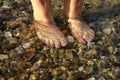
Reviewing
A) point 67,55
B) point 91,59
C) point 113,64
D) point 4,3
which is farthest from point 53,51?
point 4,3

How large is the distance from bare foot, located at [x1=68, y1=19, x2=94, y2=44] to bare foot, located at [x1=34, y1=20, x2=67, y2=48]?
146mm

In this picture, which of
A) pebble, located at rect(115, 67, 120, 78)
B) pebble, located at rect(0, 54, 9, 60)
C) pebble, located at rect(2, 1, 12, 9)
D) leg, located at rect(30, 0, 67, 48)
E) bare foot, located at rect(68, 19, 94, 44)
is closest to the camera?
pebble, located at rect(115, 67, 120, 78)

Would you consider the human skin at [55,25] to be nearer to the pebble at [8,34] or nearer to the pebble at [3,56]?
the pebble at [8,34]

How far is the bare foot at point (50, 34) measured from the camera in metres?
3.52

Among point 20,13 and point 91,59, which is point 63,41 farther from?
point 20,13

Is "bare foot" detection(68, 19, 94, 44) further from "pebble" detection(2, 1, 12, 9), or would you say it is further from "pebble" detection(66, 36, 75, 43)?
"pebble" detection(2, 1, 12, 9)

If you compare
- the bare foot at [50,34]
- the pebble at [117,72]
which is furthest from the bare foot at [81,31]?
the pebble at [117,72]

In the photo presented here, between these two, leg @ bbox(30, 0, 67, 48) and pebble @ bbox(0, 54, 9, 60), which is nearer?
pebble @ bbox(0, 54, 9, 60)

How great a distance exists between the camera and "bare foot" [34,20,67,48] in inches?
138

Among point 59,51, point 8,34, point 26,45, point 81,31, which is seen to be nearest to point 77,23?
point 81,31

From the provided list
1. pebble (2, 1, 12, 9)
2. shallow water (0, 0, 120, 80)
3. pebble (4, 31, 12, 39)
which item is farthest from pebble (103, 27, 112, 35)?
pebble (2, 1, 12, 9)

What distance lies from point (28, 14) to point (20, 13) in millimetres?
95

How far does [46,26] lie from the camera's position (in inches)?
143

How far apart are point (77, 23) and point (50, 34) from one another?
32 centimetres
